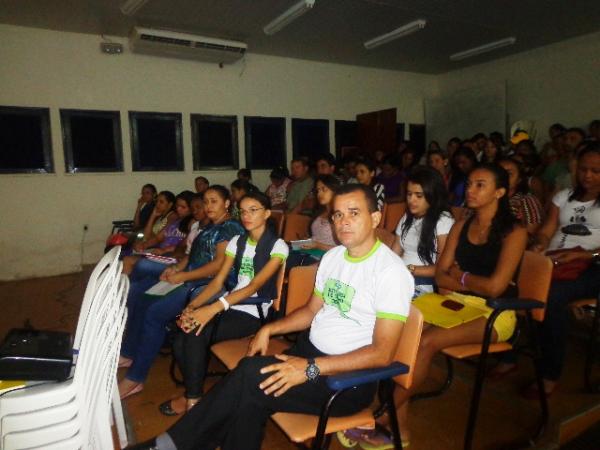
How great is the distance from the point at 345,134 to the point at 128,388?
231 inches

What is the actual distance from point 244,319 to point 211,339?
19 cm

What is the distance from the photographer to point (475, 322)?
5.72 ft

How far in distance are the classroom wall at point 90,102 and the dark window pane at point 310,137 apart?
0.49 ft

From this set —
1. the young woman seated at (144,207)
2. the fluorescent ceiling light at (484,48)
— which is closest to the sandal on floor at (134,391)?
the young woman seated at (144,207)

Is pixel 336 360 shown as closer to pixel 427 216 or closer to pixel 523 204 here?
pixel 427 216

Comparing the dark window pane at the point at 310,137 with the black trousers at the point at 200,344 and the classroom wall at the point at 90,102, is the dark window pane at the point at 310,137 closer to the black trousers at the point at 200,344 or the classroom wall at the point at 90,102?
the classroom wall at the point at 90,102

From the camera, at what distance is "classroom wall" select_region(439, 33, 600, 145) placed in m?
5.61

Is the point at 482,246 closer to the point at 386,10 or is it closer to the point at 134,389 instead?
the point at 134,389

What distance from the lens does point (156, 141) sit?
5859mm

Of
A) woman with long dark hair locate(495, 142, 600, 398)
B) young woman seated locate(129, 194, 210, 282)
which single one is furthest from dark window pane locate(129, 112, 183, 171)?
woman with long dark hair locate(495, 142, 600, 398)

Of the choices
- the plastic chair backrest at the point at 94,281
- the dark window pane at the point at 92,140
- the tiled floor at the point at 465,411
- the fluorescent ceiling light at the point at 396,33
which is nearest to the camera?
the plastic chair backrest at the point at 94,281

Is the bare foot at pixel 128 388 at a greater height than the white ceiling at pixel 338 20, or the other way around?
the white ceiling at pixel 338 20

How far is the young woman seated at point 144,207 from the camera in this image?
5172 mm

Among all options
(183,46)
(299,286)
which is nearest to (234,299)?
(299,286)
